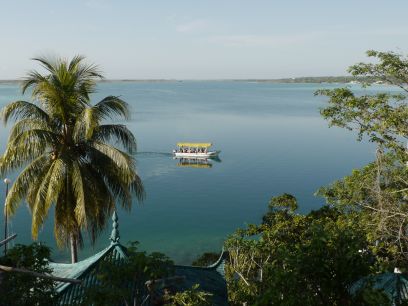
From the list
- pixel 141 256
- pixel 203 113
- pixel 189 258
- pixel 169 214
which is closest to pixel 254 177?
pixel 169 214

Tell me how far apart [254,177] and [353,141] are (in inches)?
1125

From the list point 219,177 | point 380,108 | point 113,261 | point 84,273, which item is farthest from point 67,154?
point 219,177

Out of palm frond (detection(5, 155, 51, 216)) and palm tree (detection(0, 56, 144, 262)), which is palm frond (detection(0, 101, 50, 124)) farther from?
palm frond (detection(5, 155, 51, 216))

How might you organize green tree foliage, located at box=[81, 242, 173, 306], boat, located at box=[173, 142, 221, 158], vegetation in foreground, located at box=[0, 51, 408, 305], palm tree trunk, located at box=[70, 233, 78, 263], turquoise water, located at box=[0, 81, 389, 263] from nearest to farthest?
green tree foliage, located at box=[81, 242, 173, 306] → vegetation in foreground, located at box=[0, 51, 408, 305] → palm tree trunk, located at box=[70, 233, 78, 263] → turquoise water, located at box=[0, 81, 389, 263] → boat, located at box=[173, 142, 221, 158]

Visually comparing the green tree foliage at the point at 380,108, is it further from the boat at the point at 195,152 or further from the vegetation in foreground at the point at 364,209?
the boat at the point at 195,152

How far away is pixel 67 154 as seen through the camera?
13.7 meters

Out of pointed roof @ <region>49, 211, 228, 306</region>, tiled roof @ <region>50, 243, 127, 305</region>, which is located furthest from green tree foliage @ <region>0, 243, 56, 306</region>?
tiled roof @ <region>50, 243, 127, 305</region>

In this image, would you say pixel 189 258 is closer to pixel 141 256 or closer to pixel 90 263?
pixel 90 263

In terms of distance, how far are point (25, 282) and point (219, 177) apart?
4715 cm

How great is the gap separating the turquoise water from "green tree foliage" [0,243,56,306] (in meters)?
22.9

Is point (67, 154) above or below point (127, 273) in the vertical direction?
above

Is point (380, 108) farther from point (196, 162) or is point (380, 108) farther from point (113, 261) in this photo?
point (196, 162)

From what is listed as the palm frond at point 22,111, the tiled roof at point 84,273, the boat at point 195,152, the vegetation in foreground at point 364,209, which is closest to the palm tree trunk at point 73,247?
the tiled roof at point 84,273

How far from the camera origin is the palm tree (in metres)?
13.3
